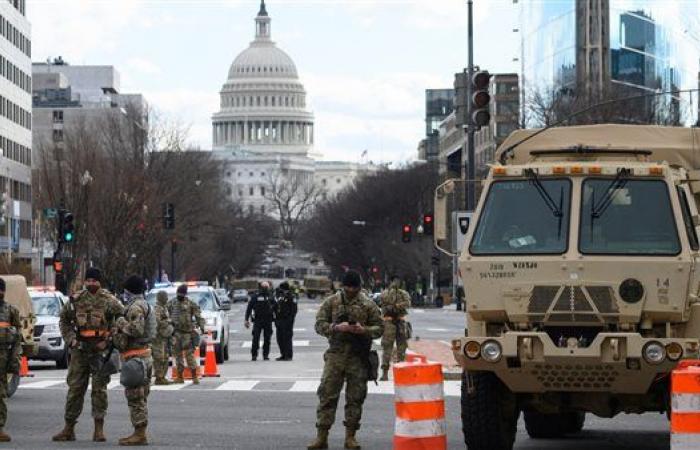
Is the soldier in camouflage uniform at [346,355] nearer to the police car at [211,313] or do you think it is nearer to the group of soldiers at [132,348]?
the group of soldiers at [132,348]

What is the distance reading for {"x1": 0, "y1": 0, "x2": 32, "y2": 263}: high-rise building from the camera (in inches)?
4050

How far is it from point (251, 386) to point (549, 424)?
34.9 feet

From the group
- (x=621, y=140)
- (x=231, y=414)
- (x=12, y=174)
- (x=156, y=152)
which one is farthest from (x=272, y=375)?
(x=12, y=174)

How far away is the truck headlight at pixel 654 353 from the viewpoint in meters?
15.9

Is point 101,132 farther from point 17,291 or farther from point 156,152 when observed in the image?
point 17,291

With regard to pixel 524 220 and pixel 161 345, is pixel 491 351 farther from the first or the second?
pixel 161 345

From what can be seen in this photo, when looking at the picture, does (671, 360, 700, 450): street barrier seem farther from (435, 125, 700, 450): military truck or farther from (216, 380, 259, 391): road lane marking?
(216, 380, 259, 391): road lane marking

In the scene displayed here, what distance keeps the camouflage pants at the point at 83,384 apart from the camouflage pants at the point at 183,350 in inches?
468

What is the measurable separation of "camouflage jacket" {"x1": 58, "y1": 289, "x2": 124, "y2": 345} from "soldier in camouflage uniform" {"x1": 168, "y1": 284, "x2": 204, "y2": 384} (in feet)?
38.4

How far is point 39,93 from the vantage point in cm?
15962

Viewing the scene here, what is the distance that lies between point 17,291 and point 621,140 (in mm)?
13052

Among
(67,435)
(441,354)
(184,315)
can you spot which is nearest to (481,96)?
(184,315)

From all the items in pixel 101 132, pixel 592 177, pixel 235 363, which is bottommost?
pixel 235 363

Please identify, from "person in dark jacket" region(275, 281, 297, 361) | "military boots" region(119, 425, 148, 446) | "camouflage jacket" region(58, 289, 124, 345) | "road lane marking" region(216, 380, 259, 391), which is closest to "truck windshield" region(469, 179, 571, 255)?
"military boots" region(119, 425, 148, 446)
